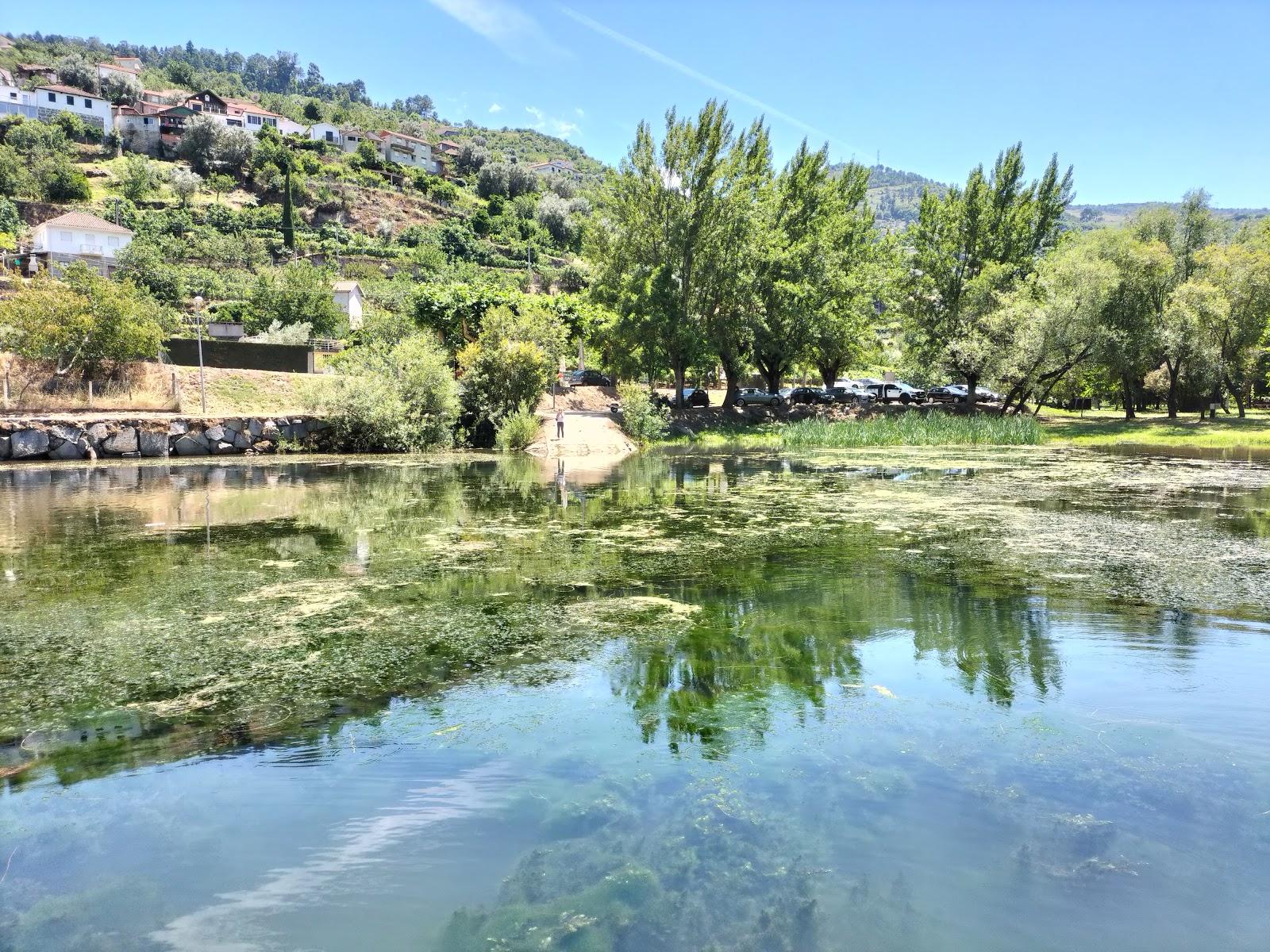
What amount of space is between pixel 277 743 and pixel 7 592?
6.48m

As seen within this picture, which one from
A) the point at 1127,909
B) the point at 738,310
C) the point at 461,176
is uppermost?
the point at 461,176

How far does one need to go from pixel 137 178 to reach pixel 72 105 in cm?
3630

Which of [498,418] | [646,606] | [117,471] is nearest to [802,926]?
[646,606]

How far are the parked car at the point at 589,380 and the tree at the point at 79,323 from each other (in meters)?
21.1

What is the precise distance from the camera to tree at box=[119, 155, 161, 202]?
9006 cm

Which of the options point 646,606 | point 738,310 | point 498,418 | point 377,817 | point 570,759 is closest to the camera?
point 377,817

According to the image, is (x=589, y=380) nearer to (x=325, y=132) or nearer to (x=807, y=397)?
(x=807, y=397)

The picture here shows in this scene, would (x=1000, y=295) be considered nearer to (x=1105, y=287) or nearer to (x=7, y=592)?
(x=1105, y=287)

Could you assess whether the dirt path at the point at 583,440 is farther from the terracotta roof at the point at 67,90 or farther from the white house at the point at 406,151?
the terracotta roof at the point at 67,90

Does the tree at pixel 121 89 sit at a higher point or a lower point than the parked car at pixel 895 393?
higher

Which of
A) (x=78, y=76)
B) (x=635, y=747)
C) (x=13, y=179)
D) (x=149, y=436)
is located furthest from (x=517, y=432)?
(x=78, y=76)

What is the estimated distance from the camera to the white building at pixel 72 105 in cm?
11094

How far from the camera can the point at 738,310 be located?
38.9 meters

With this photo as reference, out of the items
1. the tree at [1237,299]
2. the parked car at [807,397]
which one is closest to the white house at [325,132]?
the parked car at [807,397]
